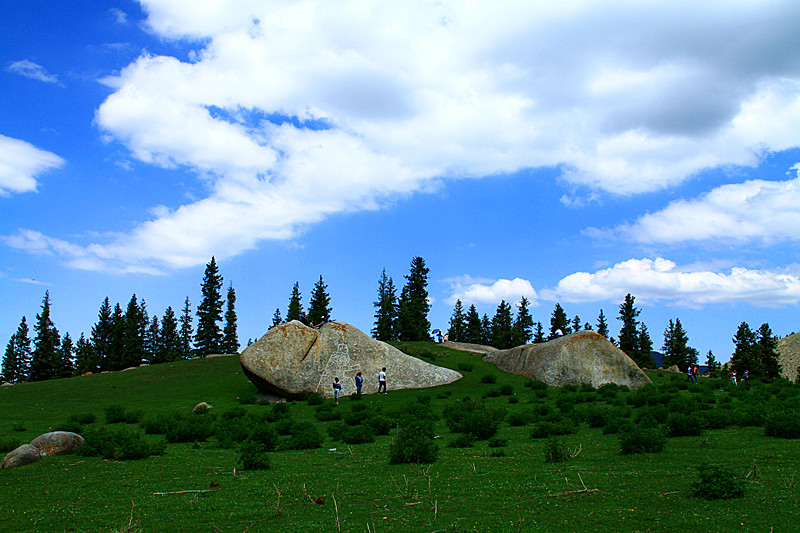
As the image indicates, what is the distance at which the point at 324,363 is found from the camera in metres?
37.8

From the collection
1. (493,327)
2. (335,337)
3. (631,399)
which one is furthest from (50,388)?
(493,327)

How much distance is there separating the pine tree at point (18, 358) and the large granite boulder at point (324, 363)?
Result: 253 feet

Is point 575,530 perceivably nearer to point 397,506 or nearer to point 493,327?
point 397,506

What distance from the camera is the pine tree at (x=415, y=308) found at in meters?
86.1

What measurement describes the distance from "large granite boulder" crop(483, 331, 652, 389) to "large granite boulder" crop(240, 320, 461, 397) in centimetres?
696

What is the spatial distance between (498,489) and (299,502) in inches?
150

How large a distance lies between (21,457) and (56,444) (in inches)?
65.2

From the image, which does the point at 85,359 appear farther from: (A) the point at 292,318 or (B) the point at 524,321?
(B) the point at 524,321

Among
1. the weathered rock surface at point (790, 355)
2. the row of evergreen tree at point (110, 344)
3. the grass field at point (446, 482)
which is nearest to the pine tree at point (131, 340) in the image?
the row of evergreen tree at point (110, 344)

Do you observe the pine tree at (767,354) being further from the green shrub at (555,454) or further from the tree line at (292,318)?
the green shrub at (555,454)

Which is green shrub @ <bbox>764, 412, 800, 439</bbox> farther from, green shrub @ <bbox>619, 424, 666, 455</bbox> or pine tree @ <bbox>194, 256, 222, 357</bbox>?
pine tree @ <bbox>194, 256, 222, 357</bbox>

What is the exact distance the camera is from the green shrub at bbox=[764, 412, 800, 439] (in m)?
15.2

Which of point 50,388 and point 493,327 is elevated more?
point 493,327

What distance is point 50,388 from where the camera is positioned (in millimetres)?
45781
